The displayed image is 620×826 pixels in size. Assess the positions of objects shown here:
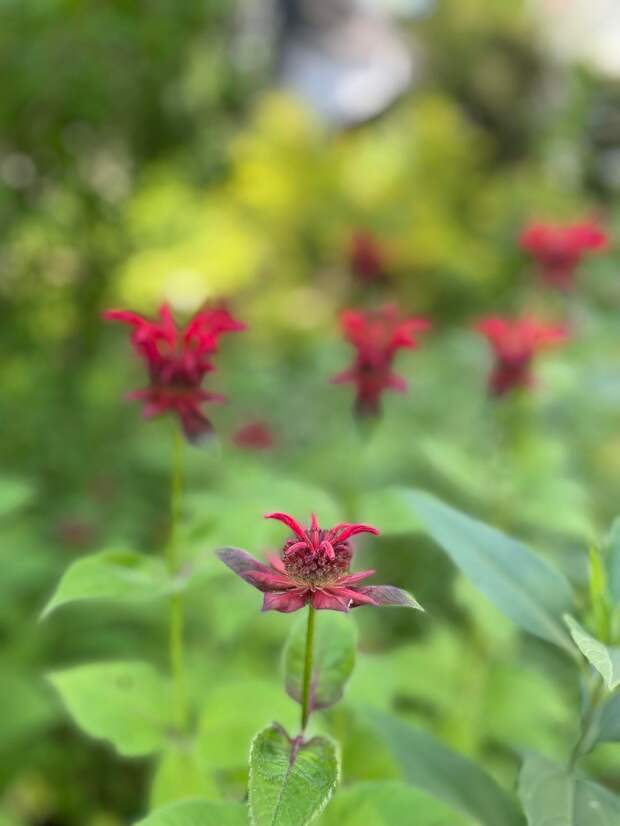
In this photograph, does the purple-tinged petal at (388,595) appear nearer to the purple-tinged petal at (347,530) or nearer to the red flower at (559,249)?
the purple-tinged petal at (347,530)

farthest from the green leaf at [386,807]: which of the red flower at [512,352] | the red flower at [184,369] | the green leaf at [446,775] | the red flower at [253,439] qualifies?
the red flower at [253,439]

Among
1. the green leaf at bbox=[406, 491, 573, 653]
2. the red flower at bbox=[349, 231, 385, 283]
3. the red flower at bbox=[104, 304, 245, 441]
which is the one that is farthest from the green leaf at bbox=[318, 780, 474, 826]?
the red flower at bbox=[349, 231, 385, 283]

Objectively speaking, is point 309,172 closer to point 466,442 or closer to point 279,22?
point 466,442

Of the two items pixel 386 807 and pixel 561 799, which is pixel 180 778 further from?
pixel 561 799

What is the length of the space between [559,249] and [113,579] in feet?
3.39

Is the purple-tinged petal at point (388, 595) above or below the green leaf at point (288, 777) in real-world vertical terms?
above

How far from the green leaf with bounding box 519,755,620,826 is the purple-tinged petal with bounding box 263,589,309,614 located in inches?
7.6

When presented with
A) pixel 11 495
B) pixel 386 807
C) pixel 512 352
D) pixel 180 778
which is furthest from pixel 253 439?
pixel 386 807

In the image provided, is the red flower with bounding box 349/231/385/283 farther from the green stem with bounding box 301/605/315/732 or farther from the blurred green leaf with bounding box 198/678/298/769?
the green stem with bounding box 301/605/315/732

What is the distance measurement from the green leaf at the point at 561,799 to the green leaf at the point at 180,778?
0.27m

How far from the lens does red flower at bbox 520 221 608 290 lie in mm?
1471

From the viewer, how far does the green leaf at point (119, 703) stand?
0.74 m

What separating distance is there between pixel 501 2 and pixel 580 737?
3657mm

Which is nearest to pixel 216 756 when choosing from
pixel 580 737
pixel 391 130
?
pixel 580 737
